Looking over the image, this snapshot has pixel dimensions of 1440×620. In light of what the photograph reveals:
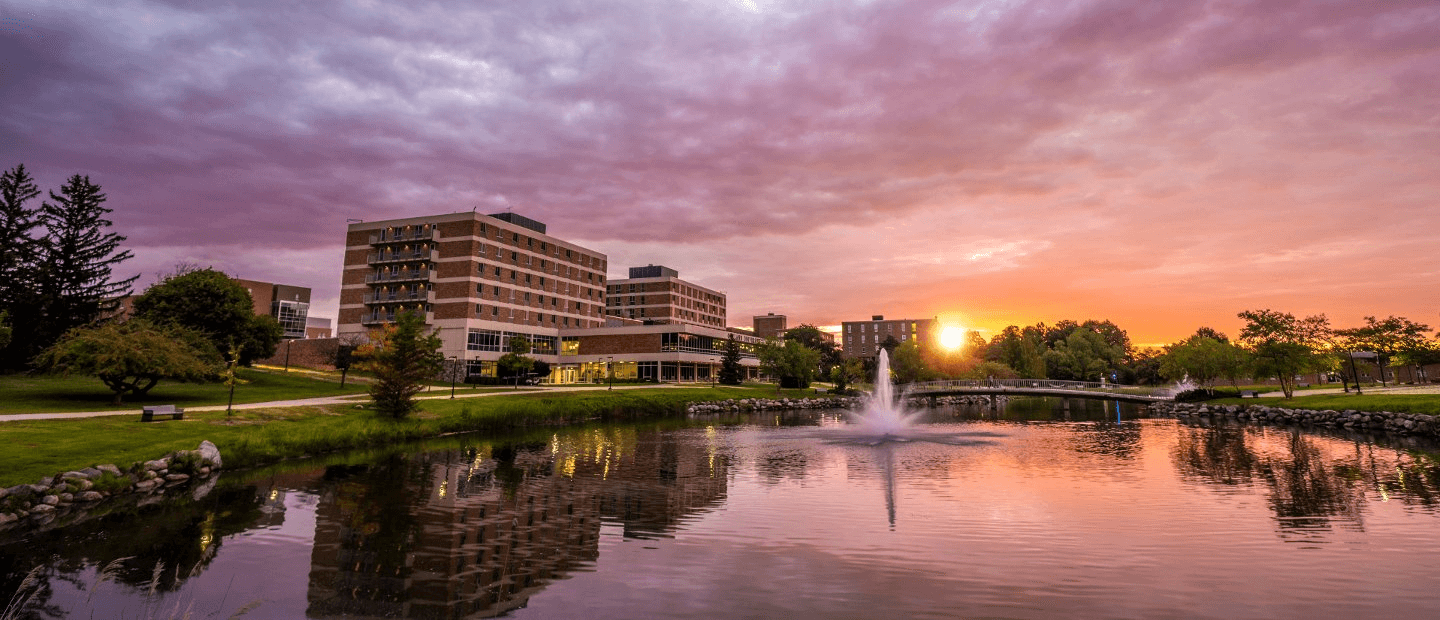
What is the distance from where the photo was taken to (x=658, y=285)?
482 ft

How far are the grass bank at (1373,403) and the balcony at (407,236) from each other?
95.1 metres

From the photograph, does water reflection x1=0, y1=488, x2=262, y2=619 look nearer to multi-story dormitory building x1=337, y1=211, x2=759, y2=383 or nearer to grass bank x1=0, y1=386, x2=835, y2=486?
grass bank x1=0, y1=386, x2=835, y2=486

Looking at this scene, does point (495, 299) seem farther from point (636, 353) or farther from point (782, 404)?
point (782, 404)

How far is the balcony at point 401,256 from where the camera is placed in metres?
87.9

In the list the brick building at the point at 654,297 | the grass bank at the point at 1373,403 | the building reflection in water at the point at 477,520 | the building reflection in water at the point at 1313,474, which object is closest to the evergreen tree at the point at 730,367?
the brick building at the point at 654,297

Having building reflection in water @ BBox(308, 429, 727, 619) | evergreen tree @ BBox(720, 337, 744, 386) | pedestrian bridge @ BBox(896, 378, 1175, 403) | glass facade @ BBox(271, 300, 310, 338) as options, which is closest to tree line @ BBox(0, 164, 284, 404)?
building reflection in water @ BBox(308, 429, 727, 619)

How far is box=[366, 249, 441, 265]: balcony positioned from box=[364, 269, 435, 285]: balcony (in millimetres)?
1686

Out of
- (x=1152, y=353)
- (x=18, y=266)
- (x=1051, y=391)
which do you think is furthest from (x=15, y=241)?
(x=1152, y=353)

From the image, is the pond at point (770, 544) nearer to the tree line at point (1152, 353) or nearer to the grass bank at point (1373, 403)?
the grass bank at point (1373, 403)

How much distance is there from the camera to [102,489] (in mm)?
19312

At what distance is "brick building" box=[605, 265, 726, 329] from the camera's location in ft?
478

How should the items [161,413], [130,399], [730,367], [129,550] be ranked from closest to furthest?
[129,550], [161,413], [130,399], [730,367]

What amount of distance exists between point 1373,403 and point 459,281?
9172 centimetres

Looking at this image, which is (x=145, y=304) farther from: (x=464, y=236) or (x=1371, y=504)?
(x=1371, y=504)
